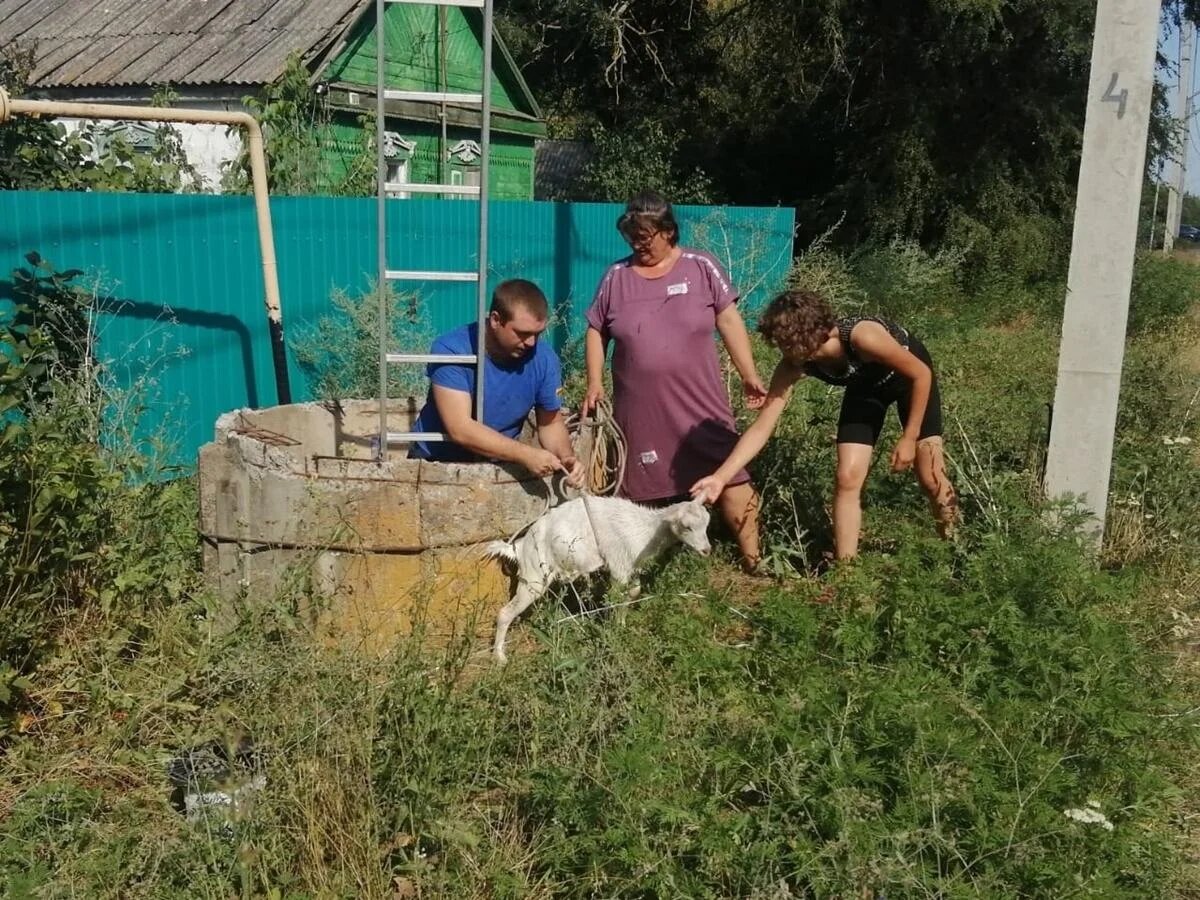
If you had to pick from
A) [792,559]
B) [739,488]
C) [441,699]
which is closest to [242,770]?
[441,699]

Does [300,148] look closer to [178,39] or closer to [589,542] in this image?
[178,39]

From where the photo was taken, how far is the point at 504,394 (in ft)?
15.9

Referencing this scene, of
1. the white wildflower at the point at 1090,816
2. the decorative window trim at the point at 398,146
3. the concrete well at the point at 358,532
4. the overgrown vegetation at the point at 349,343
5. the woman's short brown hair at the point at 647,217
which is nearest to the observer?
the white wildflower at the point at 1090,816

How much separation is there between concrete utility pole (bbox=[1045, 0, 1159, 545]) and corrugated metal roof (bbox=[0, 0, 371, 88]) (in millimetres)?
10459

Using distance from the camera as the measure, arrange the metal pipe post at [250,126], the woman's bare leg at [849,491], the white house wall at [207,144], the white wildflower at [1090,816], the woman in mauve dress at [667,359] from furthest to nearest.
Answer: the white house wall at [207,144] < the metal pipe post at [250,126] < the woman's bare leg at [849,491] < the woman in mauve dress at [667,359] < the white wildflower at [1090,816]

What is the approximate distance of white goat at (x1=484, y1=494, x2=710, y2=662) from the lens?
441cm

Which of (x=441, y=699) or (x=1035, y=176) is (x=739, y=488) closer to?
(x=441, y=699)

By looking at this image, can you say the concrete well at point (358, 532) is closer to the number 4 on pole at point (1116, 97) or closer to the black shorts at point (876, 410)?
the black shorts at point (876, 410)

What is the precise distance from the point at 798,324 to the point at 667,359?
633 mm

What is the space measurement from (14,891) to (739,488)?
3408 millimetres

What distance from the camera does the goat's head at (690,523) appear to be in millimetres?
4355

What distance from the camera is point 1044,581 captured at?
4168mm

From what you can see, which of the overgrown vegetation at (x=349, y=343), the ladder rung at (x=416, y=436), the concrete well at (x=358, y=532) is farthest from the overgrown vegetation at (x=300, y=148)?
the concrete well at (x=358, y=532)

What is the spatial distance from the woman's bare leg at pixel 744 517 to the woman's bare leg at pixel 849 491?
0.41 metres
